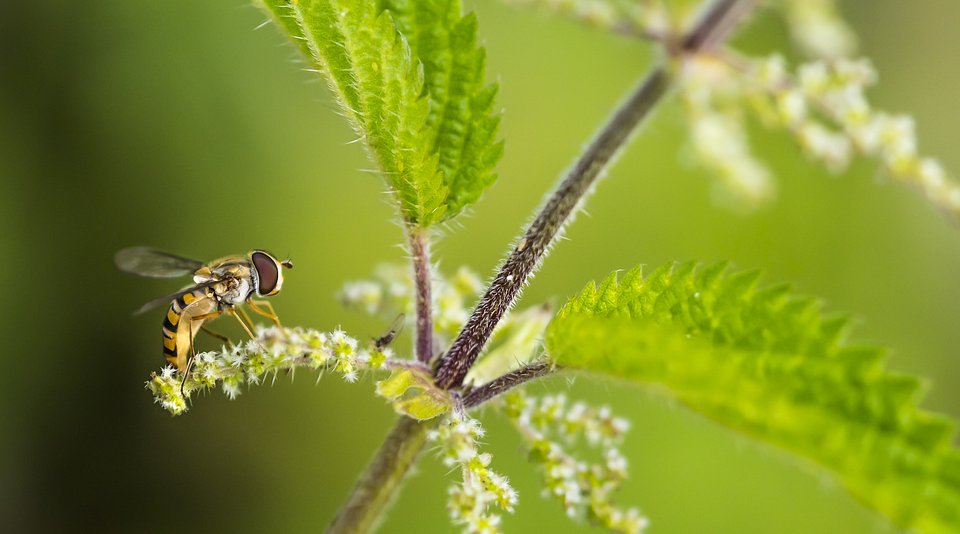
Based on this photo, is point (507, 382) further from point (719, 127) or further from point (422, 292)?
point (719, 127)

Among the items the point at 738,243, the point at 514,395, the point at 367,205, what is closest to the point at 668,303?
the point at 514,395

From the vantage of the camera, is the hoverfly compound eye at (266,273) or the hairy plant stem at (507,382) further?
the hoverfly compound eye at (266,273)

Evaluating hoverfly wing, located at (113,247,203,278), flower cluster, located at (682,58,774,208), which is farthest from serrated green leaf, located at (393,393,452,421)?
flower cluster, located at (682,58,774,208)

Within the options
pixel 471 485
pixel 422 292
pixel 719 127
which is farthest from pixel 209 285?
pixel 719 127

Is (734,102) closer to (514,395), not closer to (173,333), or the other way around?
(514,395)

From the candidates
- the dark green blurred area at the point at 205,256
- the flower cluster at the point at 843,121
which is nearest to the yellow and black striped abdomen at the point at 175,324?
the flower cluster at the point at 843,121

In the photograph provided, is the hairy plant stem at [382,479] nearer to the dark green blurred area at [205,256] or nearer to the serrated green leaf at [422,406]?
the serrated green leaf at [422,406]

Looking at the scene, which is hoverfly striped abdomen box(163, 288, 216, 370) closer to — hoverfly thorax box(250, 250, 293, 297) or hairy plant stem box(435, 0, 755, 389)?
hoverfly thorax box(250, 250, 293, 297)

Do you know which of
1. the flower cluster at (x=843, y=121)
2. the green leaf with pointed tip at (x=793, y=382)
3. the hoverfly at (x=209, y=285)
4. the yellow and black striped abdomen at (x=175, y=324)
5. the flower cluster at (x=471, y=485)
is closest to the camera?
the green leaf with pointed tip at (x=793, y=382)

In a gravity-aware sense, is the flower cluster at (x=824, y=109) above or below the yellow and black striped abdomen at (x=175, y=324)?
above
